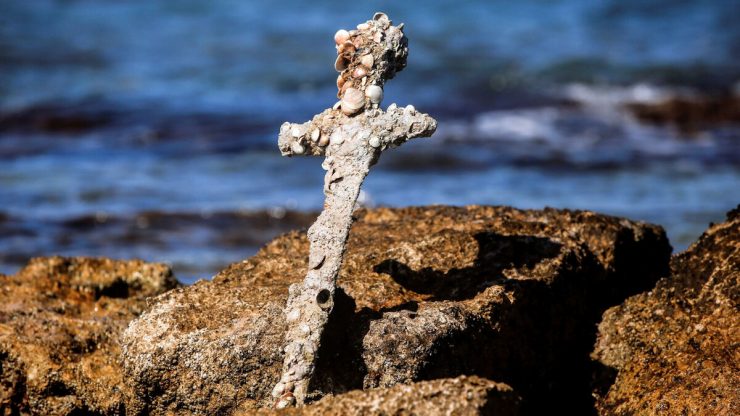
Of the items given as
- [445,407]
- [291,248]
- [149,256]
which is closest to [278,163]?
[149,256]

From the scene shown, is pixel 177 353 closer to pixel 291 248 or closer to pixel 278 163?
pixel 291 248

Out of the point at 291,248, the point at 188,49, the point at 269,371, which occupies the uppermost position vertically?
the point at 188,49

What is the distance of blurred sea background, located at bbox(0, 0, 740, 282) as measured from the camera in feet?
35.2

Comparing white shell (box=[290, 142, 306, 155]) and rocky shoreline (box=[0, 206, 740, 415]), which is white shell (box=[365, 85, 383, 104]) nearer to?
white shell (box=[290, 142, 306, 155])

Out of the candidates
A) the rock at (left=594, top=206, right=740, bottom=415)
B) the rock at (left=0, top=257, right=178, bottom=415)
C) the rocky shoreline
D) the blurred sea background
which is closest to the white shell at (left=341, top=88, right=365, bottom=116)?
the rocky shoreline

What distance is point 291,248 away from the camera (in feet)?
16.3

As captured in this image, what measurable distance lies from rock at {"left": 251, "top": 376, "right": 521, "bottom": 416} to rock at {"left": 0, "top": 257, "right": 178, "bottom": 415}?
4.55 feet

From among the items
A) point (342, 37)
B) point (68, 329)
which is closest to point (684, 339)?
point (342, 37)

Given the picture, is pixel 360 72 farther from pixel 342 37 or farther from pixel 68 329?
pixel 68 329

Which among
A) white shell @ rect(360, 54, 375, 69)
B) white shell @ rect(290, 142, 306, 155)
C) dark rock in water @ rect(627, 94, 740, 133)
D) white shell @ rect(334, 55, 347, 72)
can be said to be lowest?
white shell @ rect(290, 142, 306, 155)

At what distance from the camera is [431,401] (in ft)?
10.3

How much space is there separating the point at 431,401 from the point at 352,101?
4.14ft

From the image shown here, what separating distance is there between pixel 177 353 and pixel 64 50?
1979 cm

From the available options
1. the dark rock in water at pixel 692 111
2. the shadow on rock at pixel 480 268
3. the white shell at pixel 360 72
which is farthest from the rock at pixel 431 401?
the dark rock in water at pixel 692 111
